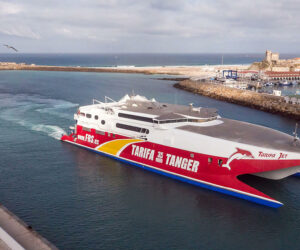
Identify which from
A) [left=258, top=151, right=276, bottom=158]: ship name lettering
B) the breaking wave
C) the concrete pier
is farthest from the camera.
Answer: the breaking wave

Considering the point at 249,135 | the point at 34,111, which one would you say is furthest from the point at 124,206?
the point at 34,111

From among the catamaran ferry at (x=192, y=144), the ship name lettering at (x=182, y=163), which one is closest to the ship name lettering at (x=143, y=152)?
the catamaran ferry at (x=192, y=144)

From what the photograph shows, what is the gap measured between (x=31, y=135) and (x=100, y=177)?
14884 mm

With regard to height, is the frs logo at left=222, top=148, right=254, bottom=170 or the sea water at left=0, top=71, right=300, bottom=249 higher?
the frs logo at left=222, top=148, right=254, bottom=170

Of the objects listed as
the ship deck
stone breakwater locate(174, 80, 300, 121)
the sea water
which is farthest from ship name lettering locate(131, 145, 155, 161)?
stone breakwater locate(174, 80, 300, 121)

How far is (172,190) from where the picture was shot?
76.7ft

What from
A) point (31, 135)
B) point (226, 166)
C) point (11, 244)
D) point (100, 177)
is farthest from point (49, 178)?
point (226, 166)

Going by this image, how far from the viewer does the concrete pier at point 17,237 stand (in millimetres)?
14625

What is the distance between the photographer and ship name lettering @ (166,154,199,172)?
78.1ft

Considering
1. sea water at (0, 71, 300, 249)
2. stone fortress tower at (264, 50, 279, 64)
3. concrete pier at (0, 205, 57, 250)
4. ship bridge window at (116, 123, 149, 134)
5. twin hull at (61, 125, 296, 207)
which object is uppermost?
stone fortress tower at (264, 50, 279, 64)

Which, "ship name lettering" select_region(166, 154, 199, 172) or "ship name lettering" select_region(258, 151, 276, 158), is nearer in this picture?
"ship name lettering" select_region(258, 151, 276, 158)

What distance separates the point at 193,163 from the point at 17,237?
13869 mm

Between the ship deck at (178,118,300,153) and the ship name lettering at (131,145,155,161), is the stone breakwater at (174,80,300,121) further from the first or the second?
the ship name lettering at (131,145,155,161)

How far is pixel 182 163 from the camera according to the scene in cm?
2439
